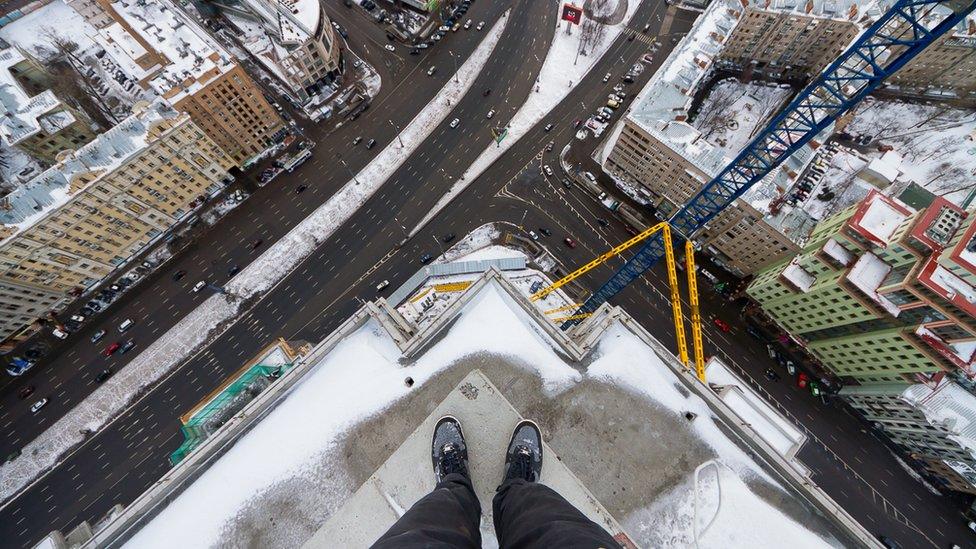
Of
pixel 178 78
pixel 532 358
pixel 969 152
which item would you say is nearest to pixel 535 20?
pixel 178 78

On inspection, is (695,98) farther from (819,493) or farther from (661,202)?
(819,493)

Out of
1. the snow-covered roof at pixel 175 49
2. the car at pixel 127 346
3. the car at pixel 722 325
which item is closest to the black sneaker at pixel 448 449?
the car at pixel 722 325

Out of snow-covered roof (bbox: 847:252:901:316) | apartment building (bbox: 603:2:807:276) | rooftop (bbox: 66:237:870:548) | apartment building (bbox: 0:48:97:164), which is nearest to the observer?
rooftop (bbox: 66:237:870:548)

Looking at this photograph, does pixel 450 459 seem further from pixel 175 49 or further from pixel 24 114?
pixel 24 114

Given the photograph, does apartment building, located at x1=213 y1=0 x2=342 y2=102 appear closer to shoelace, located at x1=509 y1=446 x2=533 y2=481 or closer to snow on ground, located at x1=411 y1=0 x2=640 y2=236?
snow on ground, located at x1=411 y1=0 x2=640 y2=236

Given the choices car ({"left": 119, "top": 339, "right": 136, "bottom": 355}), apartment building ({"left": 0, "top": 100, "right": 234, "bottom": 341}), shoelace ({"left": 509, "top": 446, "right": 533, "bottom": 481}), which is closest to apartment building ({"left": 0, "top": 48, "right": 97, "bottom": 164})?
apartment building ({"left": 0, "top": 100, "right": 234, "bottom": 341})

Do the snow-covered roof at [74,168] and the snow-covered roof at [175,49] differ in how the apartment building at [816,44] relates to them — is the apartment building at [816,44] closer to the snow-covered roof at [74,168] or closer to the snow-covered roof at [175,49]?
the snow-covered roof at [175,49]
